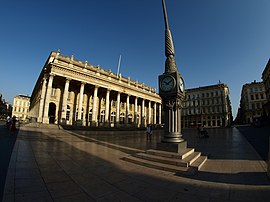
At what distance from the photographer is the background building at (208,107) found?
58.4 meters

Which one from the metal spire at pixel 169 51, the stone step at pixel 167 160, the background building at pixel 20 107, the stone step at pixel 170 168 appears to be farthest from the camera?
the background building at pixel 20 107

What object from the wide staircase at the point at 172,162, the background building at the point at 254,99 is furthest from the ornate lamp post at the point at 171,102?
the background building at the point at 254,99

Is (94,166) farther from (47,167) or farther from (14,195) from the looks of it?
(14,195)

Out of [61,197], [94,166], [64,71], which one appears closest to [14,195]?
[61,197]

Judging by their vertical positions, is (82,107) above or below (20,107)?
below

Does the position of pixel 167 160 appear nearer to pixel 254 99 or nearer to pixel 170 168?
pixel 170 168

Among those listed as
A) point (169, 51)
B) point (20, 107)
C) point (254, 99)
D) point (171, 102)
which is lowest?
point (171, 102)

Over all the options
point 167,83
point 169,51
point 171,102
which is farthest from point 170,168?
point 169,51

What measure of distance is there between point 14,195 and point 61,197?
2.89 ft

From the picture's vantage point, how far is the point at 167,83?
6730 mm

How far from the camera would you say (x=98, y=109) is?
41062 millimetres

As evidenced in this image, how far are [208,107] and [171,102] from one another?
207 feet

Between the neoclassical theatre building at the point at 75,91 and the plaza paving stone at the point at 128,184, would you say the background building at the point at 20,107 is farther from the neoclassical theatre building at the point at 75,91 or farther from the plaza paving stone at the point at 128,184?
the plaza paving stone at the point at 128,184

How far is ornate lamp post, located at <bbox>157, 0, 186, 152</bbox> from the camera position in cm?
602
